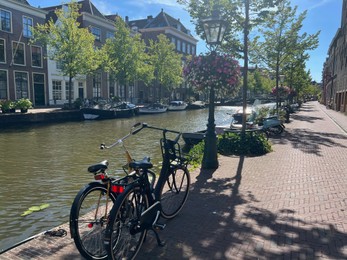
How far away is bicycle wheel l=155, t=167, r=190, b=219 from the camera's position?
14.4 feet

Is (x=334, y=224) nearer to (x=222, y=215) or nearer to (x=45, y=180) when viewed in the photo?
(x=222, y=215)

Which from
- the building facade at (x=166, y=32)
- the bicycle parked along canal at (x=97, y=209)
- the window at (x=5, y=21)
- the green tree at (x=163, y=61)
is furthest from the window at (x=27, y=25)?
the bicycle parked along canal at (x=97, y=209)

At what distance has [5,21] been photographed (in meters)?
29.2

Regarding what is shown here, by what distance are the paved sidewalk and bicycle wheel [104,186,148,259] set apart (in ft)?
0.70

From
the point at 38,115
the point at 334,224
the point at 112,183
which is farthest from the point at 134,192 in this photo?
the point at 38,115

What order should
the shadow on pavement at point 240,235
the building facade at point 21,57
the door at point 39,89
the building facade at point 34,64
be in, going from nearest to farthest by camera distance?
the shadow on pavement at point 240,235, the building facade at point 21,57, the building facade at point 34,64, the door at point 39,89

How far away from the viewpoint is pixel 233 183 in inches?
242

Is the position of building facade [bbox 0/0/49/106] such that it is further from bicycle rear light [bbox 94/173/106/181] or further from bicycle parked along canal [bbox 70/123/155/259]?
bicycle rear light [bbox 94/173/106/181]

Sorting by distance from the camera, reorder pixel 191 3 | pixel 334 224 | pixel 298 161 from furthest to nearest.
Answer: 1. pixel 191 3
2. pixel 298 161
3. pixel 334 224

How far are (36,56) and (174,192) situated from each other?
3260cm

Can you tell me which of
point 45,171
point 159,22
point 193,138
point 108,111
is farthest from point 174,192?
point 159,22

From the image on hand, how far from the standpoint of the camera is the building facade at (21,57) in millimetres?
29109

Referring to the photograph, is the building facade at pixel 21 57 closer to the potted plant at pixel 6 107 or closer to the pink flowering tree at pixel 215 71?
the potted plant at pixel 6 107

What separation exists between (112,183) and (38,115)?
20.7 metres
